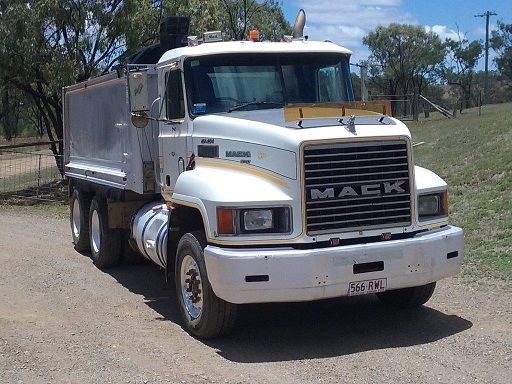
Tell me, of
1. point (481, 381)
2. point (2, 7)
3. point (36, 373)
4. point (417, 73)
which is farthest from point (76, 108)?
point (417, 73)

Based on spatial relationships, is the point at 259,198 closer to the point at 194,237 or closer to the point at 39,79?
the point at 194,237

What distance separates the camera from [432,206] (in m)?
7.39

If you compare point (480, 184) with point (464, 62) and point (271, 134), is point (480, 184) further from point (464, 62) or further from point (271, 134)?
point (464, 62)

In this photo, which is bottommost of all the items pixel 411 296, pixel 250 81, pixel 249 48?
pixel 411 296

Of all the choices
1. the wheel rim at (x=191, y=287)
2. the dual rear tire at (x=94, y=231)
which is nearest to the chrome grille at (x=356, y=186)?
the wheel rim at (x=191, y=287)

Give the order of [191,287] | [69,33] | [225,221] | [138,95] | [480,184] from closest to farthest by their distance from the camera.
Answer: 1. [225,221]
2. [191,287]
3. [138,95]
4. [480,184]
5. [69,33]

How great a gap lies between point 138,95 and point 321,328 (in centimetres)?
321

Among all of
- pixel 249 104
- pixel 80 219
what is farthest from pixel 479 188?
pixel 249 104

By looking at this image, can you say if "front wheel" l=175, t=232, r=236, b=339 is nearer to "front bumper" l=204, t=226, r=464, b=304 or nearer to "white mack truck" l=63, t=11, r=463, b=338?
"white mack truck" l=63, t=11, r=463, b=338

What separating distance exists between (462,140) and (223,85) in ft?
40.2

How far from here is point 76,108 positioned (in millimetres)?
12352

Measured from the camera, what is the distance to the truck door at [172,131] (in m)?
8.13

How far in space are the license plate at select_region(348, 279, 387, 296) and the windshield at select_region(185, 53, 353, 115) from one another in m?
2.11

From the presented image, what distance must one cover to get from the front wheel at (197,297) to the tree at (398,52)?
49722mm
